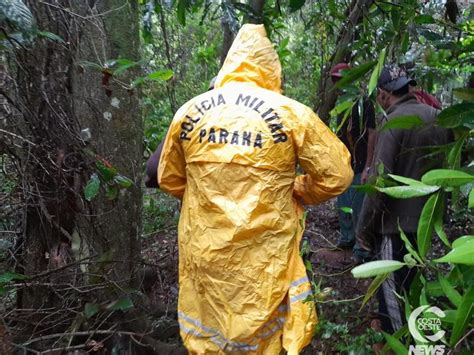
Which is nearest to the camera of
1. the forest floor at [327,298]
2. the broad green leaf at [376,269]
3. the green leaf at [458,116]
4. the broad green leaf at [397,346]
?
the broad green leaf at [376,269]

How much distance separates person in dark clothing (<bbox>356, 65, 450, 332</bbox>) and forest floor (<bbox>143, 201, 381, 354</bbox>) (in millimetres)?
202

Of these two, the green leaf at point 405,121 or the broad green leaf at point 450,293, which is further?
the green leaf at point 405,121

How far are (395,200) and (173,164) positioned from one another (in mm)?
1158

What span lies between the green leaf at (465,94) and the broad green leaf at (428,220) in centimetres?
38

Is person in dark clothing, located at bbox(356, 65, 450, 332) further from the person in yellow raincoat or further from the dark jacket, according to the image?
the person in yellow raincoat

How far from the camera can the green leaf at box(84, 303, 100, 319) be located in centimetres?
223

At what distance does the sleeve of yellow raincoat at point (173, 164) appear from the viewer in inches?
83.2

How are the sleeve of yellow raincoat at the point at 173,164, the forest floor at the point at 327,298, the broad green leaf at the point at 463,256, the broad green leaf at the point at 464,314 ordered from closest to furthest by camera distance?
1. the broad green leaf at the point at 463,256
2. the broad green leaf at the point at 464,314
3. the sleeve of yellow raincoat at the point at 173,164
4. the forest floor at the point at 327,298

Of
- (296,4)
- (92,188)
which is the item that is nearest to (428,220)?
(296,4)

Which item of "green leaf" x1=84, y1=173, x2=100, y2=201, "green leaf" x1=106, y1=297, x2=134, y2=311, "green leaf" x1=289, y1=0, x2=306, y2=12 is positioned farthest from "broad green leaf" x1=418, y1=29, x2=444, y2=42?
"green leaf" x1=106, y1=297, x2=134, y2=311

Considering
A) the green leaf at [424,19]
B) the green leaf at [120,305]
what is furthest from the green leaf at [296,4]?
the green leaf at [120,305]

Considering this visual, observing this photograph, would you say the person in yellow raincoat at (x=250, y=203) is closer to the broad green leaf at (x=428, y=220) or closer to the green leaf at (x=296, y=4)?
the green leaf at (x=296, y=4)

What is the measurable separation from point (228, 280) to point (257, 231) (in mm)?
244

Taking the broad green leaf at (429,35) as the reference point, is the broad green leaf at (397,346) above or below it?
below
